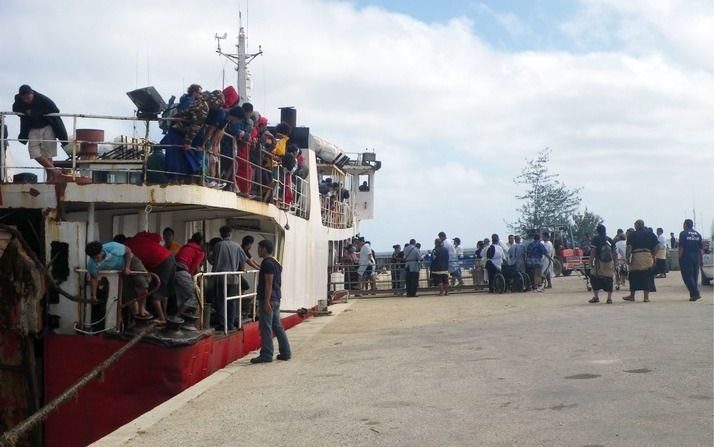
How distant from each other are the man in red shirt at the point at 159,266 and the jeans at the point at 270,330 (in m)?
1.32

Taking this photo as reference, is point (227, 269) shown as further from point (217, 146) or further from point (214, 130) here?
point (214, 130)

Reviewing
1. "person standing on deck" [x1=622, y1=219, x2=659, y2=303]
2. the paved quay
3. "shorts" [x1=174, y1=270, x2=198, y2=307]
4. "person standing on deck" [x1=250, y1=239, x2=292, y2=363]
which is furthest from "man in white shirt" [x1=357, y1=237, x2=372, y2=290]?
"shorts" [x1=174, y1=270, x2=198, y2=307]

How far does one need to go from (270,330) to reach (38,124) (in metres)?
3.79

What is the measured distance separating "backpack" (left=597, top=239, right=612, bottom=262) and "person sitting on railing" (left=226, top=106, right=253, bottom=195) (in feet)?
24.6

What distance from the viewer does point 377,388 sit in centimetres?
822

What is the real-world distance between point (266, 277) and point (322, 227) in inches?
371

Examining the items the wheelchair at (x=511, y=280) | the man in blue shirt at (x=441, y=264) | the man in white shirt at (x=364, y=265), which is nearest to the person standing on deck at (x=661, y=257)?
the wheelchair at (x=511, y=280)

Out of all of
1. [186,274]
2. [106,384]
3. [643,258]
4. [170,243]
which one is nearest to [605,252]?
[643,258]

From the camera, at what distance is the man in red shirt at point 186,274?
980 cm

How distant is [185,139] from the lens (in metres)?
10.6

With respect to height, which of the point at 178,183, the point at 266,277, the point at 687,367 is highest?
the point at 178,183

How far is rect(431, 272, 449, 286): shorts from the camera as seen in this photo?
23.5 m

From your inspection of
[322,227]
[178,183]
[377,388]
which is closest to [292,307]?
[322,227]

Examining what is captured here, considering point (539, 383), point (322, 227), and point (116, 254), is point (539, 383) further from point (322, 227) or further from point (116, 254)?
point (322, 227)
